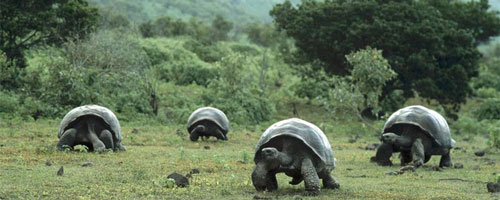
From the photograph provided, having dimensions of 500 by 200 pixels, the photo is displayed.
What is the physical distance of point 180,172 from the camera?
1073 cm

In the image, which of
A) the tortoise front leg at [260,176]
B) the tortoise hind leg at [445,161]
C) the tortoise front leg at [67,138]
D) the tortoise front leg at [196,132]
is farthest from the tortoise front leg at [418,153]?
the tortoise front leg at [196,132]

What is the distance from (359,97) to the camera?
22.8 m

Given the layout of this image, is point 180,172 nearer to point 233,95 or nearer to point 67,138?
point 67,138

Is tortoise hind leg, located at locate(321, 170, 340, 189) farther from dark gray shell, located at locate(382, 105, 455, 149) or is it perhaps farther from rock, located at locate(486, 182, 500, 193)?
dark gray shell, located at locate(382, 105, 455, 149)

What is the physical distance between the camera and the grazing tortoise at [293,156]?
8344 millimetres

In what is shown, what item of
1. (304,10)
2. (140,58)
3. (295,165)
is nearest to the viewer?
(295,165)

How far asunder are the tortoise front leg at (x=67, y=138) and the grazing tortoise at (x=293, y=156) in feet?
16.4

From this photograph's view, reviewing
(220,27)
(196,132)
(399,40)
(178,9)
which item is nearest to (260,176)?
(196,132)

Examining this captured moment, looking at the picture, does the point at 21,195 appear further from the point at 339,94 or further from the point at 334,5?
the point at 334,5

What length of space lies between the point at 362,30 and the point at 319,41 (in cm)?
188

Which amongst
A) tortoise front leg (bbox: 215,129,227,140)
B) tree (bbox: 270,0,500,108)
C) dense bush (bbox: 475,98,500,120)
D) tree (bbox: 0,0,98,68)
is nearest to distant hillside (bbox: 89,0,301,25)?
tree (bbox: 270,0,500,108)

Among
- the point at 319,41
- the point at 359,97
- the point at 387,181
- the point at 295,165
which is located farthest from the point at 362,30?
the point at 295,165

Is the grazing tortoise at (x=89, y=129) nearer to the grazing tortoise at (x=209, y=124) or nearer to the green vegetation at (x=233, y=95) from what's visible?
the green vegetation at (x=233, y=95)

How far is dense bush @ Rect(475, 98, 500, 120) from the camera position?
96.2ft
